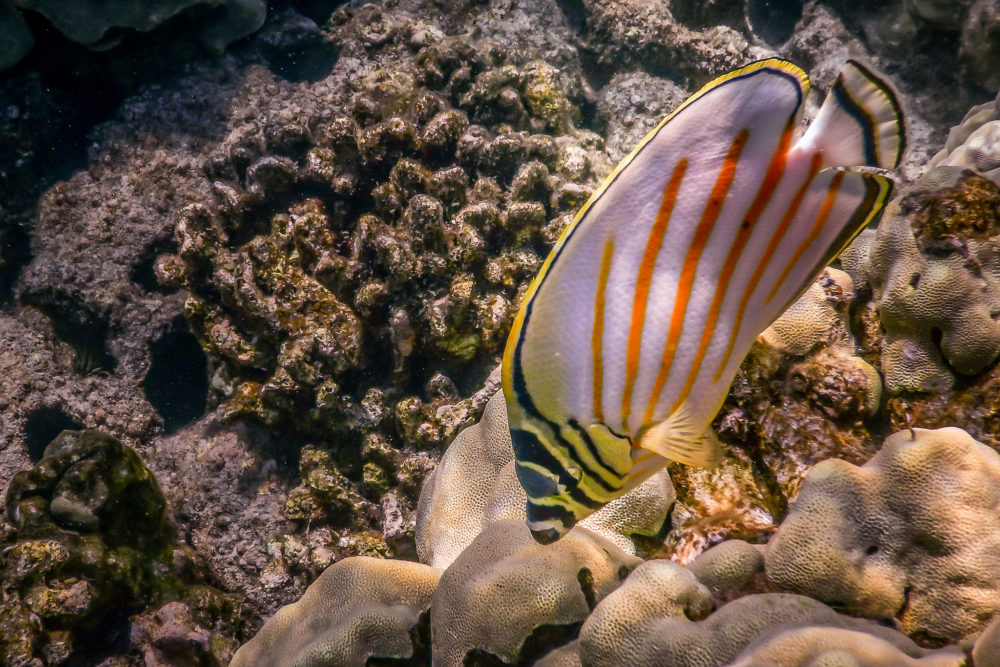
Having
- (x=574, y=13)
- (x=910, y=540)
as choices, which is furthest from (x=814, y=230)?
(x=574, y=13)

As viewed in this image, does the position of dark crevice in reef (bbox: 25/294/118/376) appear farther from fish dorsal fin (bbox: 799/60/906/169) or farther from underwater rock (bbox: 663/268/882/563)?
fish dorsal fin (bbox: 799/60/906/169)

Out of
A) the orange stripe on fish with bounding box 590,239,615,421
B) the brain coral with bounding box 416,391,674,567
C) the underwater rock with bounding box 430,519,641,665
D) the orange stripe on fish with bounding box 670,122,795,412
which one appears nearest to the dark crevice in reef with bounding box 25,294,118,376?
the brain coral with bounding box 416,391,674,567

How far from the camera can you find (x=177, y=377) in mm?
5266

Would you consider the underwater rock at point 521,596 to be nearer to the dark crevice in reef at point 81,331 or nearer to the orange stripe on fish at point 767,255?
the orange stripe on fish at point 767,255

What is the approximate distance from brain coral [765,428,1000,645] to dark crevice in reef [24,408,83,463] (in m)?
5.93

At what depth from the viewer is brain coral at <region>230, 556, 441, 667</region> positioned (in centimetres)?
231

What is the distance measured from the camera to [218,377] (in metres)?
4.46

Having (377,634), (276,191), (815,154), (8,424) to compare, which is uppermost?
(815,154)

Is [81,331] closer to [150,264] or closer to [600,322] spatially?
[150,264]

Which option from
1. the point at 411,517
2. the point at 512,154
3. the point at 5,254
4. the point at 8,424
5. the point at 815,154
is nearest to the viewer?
the point at 815,154

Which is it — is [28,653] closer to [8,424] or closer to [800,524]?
[8,424]

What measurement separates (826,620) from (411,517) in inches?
106

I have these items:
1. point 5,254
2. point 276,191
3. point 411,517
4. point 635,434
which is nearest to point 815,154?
point 635,434

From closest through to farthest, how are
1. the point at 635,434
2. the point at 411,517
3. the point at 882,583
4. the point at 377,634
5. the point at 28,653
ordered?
1. the point at 635,434
2. the point at 882,583
3. the point at 377,634
4. the point at 28,653
5. the point at 411,517
